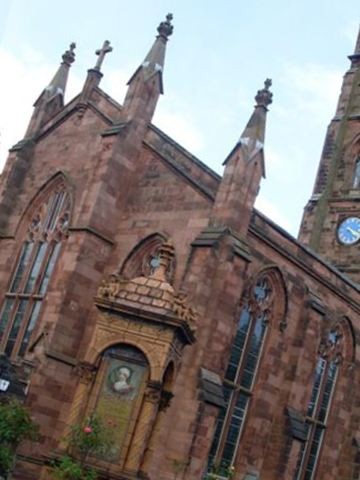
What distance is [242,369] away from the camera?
2291 centimetres

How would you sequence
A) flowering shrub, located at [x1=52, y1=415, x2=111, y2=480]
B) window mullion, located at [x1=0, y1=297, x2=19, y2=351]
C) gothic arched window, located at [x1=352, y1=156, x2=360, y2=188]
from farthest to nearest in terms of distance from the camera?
gothic arched window, located at [x1=352, y1=156, x2=360, y2=188]
window mullion, located at [x1=0, y1=297, x2=19, y2=351]
flowering shrub, located at [x1=52, y1=415, x2=111, y2=480]

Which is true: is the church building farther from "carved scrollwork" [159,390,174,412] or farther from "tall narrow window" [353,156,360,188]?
"tall narrow window" [353,156,360,188]

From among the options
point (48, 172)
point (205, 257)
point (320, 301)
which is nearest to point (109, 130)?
point (48, 172)

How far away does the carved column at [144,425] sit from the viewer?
1336cm

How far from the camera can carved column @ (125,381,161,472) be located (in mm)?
13359

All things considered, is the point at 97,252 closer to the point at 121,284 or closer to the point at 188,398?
the point at 188,398

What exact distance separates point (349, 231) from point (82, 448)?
25.5m

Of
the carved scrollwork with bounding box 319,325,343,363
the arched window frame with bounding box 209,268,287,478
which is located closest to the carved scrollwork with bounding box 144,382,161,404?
the arched window frame with bounding box 209,268,287,478

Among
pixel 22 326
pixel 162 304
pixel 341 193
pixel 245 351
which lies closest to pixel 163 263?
pixel 162 304

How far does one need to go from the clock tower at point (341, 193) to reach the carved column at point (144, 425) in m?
22.1

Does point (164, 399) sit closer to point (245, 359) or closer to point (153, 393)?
point (153, 393)

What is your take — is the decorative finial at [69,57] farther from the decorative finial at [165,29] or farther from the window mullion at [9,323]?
the window mullion at [9,323]

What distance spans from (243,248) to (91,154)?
6896 millimetres

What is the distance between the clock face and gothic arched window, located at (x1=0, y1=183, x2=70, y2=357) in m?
15.7
